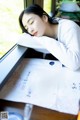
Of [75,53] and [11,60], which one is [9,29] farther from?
[75,53]

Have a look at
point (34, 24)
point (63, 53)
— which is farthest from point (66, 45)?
point (34, 24)

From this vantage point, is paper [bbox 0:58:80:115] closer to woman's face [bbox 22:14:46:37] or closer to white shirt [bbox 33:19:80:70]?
white shirt [bbox 33:19:80:70]

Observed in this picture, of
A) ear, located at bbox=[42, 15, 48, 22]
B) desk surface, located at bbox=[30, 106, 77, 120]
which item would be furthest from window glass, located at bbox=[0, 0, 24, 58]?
desk surface, located at bbox=[30, 106, 77, 120]

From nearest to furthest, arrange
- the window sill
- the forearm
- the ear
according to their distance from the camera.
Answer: the window sill, the forearm, the ear

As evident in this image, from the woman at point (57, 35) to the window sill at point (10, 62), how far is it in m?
0.11

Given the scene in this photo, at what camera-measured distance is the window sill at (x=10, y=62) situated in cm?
83

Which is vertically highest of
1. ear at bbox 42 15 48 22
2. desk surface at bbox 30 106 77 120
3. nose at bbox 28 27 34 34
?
ear at bbox 42 15 48 22

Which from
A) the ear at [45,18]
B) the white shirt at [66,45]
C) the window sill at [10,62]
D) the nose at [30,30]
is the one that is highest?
the ear at [45,18]

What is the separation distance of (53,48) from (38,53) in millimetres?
157

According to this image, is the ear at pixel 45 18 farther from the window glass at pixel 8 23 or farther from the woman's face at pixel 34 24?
the window glass at pixel 8 23

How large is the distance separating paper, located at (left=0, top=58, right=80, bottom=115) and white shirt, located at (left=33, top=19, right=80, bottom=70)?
41 millimetres

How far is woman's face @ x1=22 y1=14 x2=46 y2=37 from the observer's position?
3.42 ft

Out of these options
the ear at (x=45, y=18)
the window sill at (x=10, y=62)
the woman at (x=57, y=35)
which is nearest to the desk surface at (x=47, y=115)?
the window sill at (x=10, y=62)

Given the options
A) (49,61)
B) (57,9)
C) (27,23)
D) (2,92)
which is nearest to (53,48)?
(49,61)
